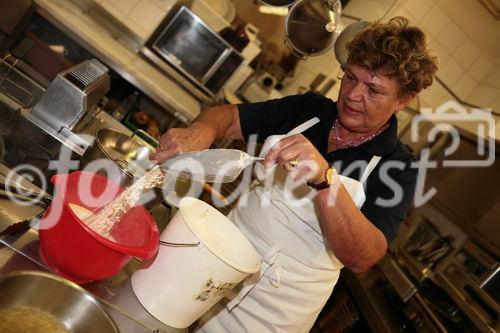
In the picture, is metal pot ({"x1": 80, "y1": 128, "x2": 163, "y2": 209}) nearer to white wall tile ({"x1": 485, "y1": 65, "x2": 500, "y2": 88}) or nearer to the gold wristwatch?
the gold wristwatch

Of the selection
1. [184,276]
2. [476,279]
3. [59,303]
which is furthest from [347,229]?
[476,279]

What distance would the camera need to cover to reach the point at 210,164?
1073mm

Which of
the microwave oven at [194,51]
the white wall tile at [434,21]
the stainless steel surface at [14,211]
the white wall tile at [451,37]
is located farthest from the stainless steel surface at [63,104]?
the white wall tile at [451,37]

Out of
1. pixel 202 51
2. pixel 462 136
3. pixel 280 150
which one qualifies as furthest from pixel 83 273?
pixel 462 136

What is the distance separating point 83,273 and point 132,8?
2.72m

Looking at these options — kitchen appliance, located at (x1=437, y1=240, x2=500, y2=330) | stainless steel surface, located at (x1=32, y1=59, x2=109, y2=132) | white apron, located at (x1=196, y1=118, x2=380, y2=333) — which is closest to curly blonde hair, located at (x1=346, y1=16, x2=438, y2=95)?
white apron, located at (x1=196, y1=118, x2=380, y2=333)

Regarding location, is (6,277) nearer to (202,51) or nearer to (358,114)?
(358,114)

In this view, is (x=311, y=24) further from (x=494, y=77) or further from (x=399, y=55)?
(x=399, y=55)

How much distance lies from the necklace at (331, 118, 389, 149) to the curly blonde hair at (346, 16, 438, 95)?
176 mm

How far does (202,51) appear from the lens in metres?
3.27

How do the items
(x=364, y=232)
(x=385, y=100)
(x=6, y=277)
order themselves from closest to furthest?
(x=6, y=277)
(x=364, y=232)
(x=385, y=100)

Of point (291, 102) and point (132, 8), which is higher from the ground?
point (291, 102)

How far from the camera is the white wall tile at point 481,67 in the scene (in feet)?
11.1

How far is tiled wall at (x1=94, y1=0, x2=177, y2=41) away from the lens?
3.08 metres
